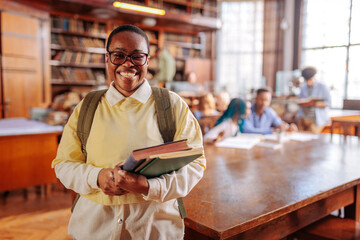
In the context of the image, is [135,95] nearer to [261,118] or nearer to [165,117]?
[165,117]

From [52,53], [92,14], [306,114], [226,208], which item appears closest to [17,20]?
[52,53]

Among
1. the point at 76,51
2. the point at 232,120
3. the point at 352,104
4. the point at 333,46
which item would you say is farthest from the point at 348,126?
the point at 76,51

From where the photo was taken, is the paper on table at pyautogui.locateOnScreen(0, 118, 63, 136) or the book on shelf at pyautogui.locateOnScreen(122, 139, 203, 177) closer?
the book on shelf at pyautogui.locateOnScreen(122, 139, 203, 177)

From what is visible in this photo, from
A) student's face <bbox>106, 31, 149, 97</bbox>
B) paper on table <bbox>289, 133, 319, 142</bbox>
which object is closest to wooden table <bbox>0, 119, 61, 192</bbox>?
paper on table <bbox>289, 133, 319, 142</bbox>

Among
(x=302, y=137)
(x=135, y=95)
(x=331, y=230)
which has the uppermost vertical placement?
(x=135, y=95)

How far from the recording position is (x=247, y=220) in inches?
47.8

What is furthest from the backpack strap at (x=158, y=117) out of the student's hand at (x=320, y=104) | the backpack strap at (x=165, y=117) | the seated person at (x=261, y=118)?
the student's hand at (x=320, y=104)

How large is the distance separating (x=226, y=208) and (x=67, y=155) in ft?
2.10

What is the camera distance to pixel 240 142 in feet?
9.37

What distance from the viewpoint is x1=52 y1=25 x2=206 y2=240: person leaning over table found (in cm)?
104

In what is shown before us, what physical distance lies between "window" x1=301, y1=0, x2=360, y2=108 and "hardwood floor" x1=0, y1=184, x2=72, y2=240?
6.47 m

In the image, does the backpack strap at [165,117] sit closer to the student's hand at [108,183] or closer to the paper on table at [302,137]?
the student's hand at [108,183]

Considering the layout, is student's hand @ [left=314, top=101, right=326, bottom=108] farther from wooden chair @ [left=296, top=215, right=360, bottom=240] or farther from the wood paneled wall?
the wood paneled wall

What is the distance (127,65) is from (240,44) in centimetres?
929
